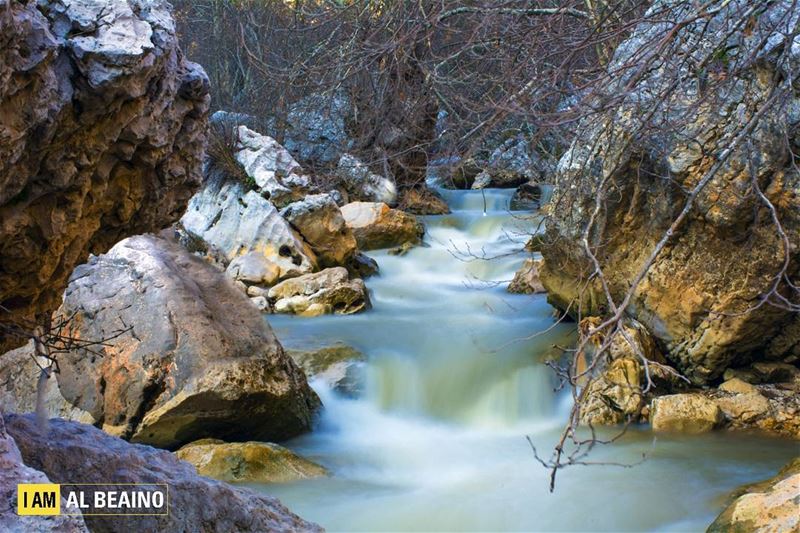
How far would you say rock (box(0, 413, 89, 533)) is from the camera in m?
1.48

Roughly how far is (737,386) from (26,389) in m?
5.14

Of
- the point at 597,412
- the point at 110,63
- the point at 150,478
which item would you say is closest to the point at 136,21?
the point at 110,63

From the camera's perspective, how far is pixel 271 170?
1116 centimetres

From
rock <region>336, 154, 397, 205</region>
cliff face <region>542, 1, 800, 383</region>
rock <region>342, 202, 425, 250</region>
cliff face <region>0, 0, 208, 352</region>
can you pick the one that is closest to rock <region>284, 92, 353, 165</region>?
rock <region>336, 154, 397, 205</region>

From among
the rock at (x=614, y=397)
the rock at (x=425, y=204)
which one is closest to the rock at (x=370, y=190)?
the rock at (x=425, y=204)

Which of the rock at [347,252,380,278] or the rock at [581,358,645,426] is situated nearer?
the rock at [581,358,645,426]

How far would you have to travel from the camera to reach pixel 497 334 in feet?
Result: 26.5

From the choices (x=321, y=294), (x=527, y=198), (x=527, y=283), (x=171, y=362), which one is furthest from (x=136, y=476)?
(x=527, y=198)

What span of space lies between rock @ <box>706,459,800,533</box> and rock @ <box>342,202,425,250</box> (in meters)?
8.10

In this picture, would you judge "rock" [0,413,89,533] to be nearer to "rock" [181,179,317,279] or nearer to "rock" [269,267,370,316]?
"rock" [269,267,370,316]

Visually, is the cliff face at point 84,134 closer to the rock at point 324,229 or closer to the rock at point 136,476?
the rock at point 136,476

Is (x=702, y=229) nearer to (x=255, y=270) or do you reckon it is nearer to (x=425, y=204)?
(x=255, y=270)

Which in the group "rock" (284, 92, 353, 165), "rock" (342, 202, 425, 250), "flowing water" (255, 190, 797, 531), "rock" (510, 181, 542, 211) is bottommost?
"flowing water" (255, 190, 797, 531)

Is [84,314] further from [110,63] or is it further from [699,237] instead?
[699,237]
